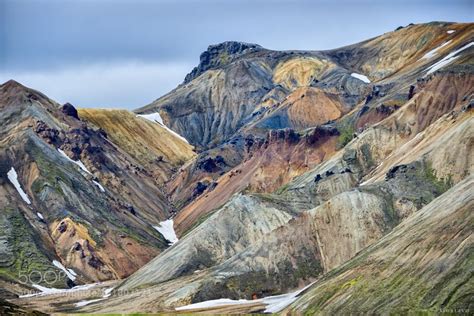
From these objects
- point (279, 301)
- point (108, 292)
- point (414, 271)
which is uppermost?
point (108, 292)

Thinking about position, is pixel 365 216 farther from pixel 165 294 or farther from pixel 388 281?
pixel 388 281

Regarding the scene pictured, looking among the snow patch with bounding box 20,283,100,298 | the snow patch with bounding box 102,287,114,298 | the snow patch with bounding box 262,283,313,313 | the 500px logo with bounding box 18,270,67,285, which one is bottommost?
the snow patch with bounding box 262,283,313,313

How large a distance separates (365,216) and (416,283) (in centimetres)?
5324

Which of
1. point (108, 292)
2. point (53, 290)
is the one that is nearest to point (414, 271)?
point (108, 292)

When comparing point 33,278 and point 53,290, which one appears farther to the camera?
point 33,278

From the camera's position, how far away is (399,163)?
188 metres

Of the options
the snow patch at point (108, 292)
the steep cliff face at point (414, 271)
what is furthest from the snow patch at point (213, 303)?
the snow patch at point (108, 292)

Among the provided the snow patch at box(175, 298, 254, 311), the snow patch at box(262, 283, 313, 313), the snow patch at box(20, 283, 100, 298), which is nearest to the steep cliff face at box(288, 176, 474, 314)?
the snow patch at box(262, 283, 313, 313)

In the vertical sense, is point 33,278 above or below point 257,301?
above

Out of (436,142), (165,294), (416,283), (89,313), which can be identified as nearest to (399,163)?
(436,142)

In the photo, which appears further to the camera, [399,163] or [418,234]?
[399,163]

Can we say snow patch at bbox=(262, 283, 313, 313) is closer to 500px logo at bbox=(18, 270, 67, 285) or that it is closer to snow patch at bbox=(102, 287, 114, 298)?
snow patch at bbox=(102, 287, 114, 298)

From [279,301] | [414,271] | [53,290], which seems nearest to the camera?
[414,271]

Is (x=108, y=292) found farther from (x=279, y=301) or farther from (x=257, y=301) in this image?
(x=279, y=301)
